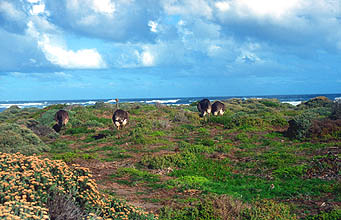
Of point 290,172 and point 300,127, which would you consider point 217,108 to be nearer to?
point 300,127

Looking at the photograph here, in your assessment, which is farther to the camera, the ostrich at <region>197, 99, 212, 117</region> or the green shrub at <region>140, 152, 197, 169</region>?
the ostrich at <region>197, 99, 212, 117</region>

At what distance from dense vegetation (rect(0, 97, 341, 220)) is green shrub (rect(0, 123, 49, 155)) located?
62 mm

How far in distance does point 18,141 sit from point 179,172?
28.9 ft

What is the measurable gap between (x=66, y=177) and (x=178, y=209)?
125 inches

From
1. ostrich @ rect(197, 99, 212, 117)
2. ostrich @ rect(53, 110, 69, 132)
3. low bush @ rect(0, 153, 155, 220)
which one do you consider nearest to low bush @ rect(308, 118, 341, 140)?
ostrich @ rect(197, 99, 212, 117)

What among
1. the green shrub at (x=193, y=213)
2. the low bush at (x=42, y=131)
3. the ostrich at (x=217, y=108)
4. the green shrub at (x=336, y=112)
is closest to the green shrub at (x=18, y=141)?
the low bush at (x=42, y=131)

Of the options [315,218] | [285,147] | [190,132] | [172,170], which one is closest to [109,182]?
[172,170]

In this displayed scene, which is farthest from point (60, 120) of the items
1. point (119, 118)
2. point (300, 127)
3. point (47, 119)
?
point (300, 127)

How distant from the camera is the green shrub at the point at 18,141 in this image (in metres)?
14.3

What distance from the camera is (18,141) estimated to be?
1542 cm

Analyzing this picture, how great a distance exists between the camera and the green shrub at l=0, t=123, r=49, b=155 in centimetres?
1429

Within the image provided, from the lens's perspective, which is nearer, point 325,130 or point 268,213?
point 268,213

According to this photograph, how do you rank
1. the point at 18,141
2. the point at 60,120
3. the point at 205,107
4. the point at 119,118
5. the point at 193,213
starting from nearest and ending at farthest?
the point at 193,213 → the point at 18,141 → the point at 119,118 → the point at 60,120 → the point at 205,107

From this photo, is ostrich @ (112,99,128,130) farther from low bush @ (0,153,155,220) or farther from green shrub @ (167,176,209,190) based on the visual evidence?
low bush @ (0,153,155,220)
